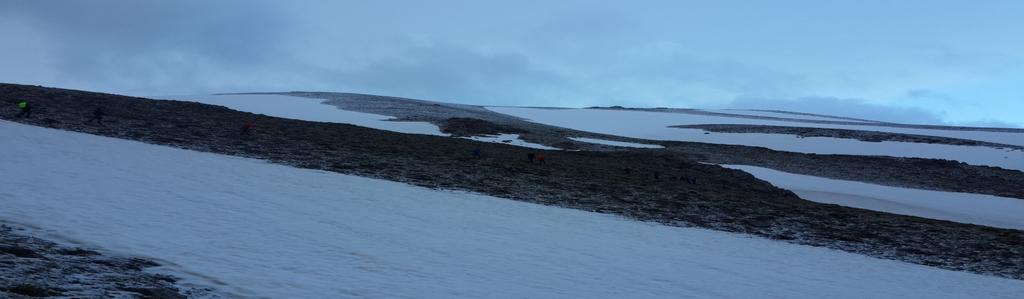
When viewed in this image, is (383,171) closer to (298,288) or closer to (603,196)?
(603,196)

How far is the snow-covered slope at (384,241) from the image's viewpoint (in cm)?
1213

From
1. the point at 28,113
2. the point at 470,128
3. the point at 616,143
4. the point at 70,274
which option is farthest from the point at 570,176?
the point at 70,274

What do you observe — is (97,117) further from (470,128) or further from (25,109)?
(470,128)

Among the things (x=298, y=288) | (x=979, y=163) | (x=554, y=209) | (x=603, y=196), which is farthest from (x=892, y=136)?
(x=298, y=288)

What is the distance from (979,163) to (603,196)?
29.0 meters

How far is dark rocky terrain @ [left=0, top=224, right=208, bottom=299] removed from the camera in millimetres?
8883

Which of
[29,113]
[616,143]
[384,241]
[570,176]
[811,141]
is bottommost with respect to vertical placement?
[384,241]

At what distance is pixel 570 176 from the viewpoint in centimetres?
3028

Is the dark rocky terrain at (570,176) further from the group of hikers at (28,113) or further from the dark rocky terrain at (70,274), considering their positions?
the dark rocky terrain at (70,274)

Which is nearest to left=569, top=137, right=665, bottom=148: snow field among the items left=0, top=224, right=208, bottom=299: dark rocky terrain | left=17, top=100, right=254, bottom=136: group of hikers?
left=17, top=100, right=254, bottom=136: group of hikers

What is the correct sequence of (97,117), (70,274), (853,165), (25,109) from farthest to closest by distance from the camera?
(853,165) → (97,117) → (25,109) → (70,274)

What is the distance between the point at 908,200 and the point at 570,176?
14851 mm

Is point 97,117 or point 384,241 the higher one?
point 97,117

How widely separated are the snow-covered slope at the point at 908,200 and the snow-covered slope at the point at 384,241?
12397 mm
